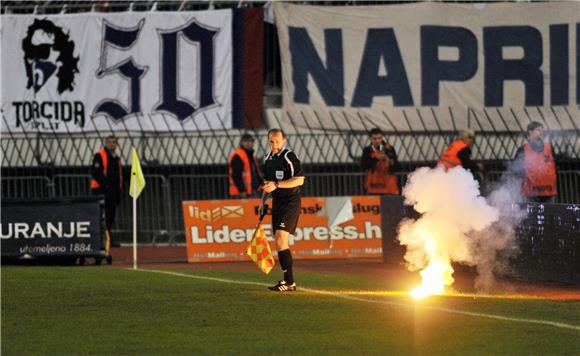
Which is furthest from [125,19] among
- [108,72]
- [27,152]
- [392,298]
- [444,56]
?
[392,298]

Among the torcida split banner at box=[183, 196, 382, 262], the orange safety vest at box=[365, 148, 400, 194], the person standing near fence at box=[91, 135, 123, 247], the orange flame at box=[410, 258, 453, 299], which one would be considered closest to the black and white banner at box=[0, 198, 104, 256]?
the torcida split banner at box=[183, 196, 382, 262]

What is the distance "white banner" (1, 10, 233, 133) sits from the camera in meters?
30.2

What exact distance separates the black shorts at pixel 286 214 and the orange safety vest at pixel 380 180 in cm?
733

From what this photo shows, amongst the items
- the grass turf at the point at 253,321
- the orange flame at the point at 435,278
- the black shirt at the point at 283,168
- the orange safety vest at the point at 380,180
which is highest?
the orange safety vest at the point at 380,180

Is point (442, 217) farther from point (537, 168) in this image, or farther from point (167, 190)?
point (167, 190)

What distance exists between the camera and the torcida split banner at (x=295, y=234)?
2511 cm

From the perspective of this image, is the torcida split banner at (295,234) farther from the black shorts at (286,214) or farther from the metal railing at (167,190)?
the black shorts at (286,214)

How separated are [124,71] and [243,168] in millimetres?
4835

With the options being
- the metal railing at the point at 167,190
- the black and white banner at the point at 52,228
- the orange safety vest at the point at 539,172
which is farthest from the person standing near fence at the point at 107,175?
the orange safety vest at the point at 539,172

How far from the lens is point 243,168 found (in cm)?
2697

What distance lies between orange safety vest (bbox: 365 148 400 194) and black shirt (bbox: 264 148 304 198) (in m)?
7.30

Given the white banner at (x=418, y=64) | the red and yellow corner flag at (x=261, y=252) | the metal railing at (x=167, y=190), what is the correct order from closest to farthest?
the red and yellow corner flag at (x=261, y=252) → the metal railing at (x=167, y=190) → the white banner at (x=418, y=64)

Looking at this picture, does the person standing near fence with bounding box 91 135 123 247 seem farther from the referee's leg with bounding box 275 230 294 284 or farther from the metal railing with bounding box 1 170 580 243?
the referee's leg with bounding box 275 230 294 284

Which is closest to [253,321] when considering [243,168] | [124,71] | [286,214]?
[286,214]
